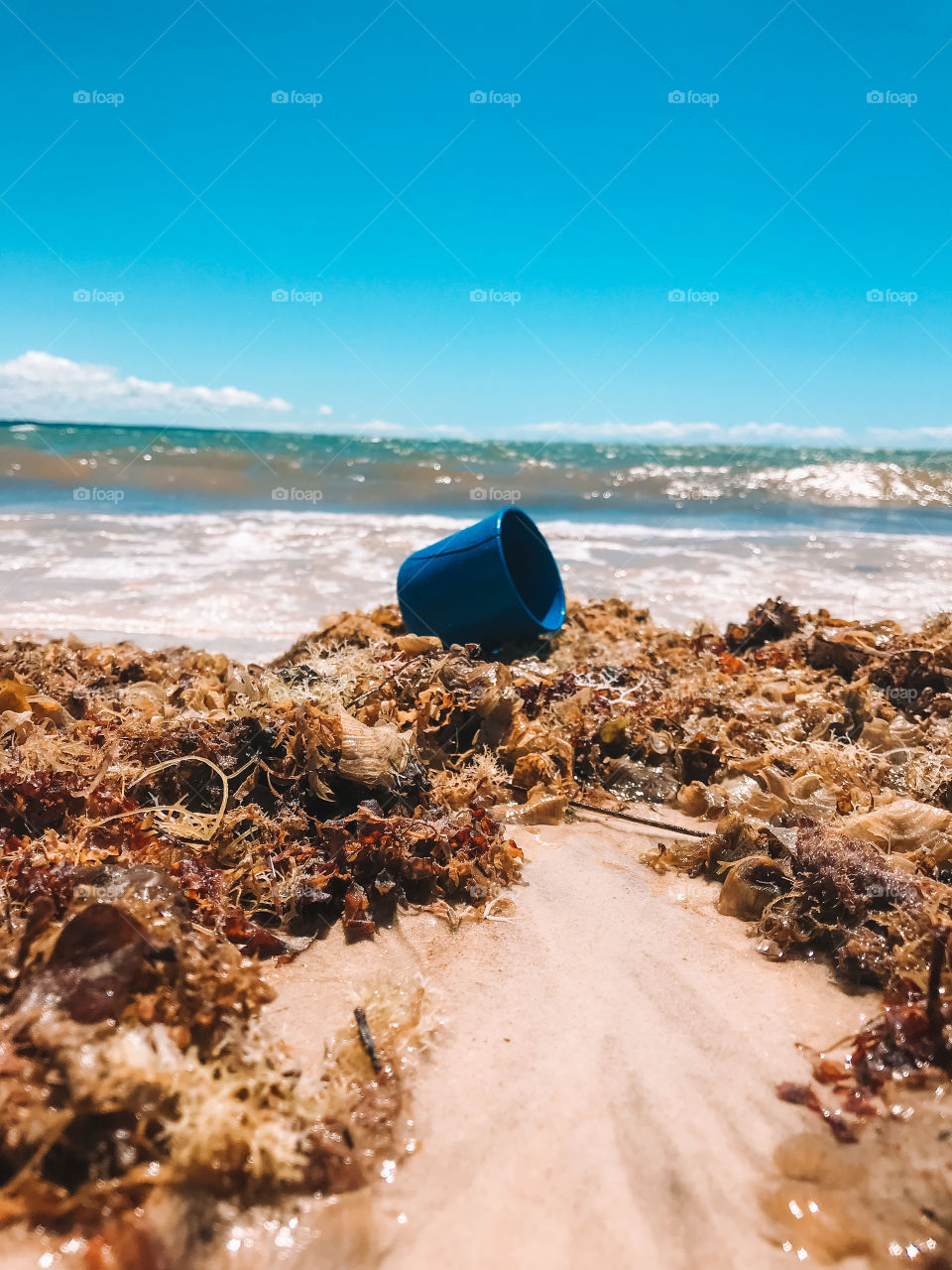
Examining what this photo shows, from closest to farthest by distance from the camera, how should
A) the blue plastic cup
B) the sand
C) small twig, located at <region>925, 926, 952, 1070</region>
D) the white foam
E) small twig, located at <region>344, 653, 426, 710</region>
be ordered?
the sand, small twig, located at <region>925, 926, 952, 1070</region>, small twig, located at <region>344, 653, 426, 710</region>, the blue plastic cup, the white foam

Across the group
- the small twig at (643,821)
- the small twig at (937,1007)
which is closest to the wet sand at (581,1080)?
the small twig at (937,1007)

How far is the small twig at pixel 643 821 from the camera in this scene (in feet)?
10.4

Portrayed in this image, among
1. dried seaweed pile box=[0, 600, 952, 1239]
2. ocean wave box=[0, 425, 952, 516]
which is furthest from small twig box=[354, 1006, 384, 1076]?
ocean wave box=[0, 425, 952, 516]

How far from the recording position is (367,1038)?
197 centimetres

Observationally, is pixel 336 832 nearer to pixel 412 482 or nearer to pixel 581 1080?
pixel 581 1080

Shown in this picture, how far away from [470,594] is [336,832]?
2.29 metres

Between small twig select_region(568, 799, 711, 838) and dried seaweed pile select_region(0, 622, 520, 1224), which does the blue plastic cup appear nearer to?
dried seaweed pile select_region(0, 622, 520, 1224)

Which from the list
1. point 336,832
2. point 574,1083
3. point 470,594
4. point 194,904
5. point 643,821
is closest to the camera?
point 574,1083

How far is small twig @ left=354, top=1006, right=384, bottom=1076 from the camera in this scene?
1929 mm

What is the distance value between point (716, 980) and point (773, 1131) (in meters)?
0.52

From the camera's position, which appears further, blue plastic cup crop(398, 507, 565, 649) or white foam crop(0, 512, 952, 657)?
white foam crop(0, 512, 952, 657)

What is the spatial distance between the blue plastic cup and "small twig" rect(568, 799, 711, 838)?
159 cm

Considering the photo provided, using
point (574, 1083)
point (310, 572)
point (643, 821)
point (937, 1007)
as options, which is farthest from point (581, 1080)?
point (310, 572)

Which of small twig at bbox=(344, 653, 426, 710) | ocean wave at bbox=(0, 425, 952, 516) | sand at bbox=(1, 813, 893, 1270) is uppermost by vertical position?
ocean wave at bbox=(0, 425, 952, 516)
